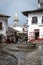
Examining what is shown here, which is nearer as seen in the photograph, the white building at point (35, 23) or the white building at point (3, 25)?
the white building at point (35, 23)

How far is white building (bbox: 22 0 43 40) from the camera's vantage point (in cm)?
3581

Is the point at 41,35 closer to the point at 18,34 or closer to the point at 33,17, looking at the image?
the point at 33,17

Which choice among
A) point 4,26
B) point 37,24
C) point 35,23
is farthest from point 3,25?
point 37,24

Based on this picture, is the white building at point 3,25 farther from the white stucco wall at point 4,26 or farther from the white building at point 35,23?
the white building at point 35,23

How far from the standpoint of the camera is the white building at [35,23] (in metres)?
35.8

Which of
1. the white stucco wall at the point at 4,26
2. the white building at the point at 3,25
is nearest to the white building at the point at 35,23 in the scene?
the white building at the point at 3,25

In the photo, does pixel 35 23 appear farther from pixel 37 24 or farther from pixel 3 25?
pixel 3 25

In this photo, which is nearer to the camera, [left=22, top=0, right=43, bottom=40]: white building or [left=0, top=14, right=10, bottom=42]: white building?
[left=22, top=0, right=43, bottom=40]: white building

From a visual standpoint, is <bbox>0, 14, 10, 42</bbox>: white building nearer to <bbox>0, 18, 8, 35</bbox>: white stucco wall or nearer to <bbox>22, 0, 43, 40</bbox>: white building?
<bbox>0, 18, 8, 35</bbox>: white stucco wall

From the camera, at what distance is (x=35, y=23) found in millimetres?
36438

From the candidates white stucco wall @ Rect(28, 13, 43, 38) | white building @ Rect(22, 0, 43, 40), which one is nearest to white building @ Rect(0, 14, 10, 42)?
white building @ Rect(22, 0, 43, 40)

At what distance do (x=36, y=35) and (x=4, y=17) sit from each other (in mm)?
8559

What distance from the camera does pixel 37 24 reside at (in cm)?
3619

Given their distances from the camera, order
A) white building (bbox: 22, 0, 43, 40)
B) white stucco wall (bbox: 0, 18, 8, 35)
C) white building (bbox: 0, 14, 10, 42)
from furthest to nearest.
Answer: white stucco wall (bbox: 0, 18, 8, 35) → white building (bbox: 0, 14, 10, 42) → white building (bbox: 22, 0, 43, 40)
